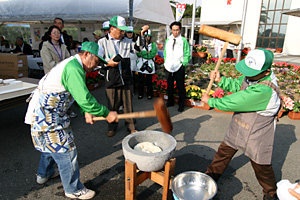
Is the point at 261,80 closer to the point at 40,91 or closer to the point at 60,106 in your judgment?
the point at 60,106

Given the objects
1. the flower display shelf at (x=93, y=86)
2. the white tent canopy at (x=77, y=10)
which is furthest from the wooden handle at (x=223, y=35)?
the white tent canopy at (x=77, y=10)

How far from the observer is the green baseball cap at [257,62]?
2078mm

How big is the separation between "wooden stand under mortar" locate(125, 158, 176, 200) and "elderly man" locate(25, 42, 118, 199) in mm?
585

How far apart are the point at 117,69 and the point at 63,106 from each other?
71.7 inches

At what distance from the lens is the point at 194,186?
233cm

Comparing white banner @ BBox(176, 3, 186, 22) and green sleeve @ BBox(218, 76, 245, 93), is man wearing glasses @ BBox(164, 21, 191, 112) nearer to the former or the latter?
green sleeve @ BBox(218, 76, 245, 93)

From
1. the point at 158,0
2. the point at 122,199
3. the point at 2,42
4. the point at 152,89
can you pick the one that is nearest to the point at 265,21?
the point at 158,0

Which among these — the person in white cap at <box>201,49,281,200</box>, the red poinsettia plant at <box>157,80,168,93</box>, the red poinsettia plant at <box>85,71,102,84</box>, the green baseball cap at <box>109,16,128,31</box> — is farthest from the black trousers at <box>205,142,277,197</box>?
the red poinsettia plant at <box>85,71,102,84</box>

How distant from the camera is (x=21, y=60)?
19.9 feet

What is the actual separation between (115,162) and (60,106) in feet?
5.11

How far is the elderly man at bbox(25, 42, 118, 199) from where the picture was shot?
2.06 metres

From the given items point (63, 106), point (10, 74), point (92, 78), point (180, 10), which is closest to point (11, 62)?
point (10, 74)

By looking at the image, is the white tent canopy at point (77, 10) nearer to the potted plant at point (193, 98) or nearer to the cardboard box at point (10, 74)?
the cardboard box at point (10, 74)

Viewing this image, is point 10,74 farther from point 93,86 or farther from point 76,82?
point 76,82
